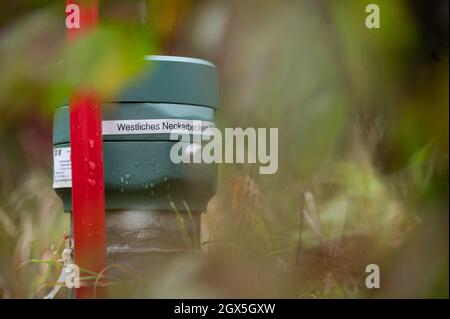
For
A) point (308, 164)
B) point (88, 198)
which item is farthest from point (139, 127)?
point (308, 164)

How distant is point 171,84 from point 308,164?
486mm

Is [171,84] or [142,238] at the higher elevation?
Result: [171,84]

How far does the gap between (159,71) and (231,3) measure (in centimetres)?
38

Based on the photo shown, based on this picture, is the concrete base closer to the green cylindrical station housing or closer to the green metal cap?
the green cylindrical station housing

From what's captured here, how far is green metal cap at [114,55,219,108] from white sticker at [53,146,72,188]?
133 mm

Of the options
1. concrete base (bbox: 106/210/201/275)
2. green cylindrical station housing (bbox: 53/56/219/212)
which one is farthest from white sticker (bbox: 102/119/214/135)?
concrete base (bbox: 106/210/201/275)

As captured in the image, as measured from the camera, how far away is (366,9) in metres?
1.45

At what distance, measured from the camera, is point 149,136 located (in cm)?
132

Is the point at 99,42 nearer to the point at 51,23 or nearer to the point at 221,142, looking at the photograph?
the point at 51,23

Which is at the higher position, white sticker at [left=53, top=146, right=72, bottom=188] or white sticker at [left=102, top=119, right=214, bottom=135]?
white sticker at [left=102, top=119, right=214, bottom=135]

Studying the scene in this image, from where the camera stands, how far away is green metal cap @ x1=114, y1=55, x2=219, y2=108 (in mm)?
1305

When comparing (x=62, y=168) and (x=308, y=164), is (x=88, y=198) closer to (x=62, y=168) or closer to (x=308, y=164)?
(x=62, y=168)

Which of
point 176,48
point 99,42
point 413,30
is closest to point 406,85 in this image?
point 413,30

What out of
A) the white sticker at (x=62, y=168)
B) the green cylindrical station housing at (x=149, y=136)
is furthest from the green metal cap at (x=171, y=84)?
the white sticker at (x=62, y=168)
